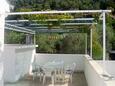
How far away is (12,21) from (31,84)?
113 inches

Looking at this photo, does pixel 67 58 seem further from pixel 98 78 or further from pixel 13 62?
pixel 98 78

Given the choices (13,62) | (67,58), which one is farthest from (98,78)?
(67,58)

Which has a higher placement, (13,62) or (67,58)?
(13,62)

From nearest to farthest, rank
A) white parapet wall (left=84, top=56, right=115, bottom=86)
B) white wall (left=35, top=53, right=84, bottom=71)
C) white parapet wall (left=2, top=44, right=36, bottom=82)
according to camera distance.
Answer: white parapet wall (left=84, top=56, right=115, bottom=86) → white parapet wall (left=2, top=44, right=36, bottom=82) → white wall (left=35, top=53, right=84, bottom=71)

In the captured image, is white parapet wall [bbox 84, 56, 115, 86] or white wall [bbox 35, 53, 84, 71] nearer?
white parapet wall [bbox 84, 56, 115, 86]

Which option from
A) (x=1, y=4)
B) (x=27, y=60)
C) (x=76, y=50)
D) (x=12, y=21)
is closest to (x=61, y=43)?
(x=76, y=50)

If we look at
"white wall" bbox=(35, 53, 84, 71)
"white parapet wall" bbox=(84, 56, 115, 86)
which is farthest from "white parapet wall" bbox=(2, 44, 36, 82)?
"white parapet wall" bbox=(84, 56, 115, 86)

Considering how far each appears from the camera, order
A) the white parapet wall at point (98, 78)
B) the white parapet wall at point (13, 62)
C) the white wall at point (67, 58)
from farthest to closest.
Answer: the white wall at point (67, 58) < the white parapet wall at point (13, 62) < the white parapet wall at point (98, 78)

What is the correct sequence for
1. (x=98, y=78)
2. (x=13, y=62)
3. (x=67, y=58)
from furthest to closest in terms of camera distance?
1. (x=67, y=58)
2. (x=13, y=62)
3. (x=98, y=78)

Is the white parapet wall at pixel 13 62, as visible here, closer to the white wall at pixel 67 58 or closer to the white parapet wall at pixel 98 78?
the white wall at pixel 67 58

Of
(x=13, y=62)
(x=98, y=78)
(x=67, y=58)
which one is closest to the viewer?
(x=98, y=78)

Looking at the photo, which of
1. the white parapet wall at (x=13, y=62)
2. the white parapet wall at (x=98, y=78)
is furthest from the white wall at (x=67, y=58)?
the white parapet wall at (x=98, y=78)

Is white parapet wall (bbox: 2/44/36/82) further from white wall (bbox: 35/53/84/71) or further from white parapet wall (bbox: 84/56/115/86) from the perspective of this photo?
white parapet wall (bbox: 84/56/115/86)

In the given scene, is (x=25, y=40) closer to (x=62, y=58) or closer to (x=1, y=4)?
(x=62, y=58)
